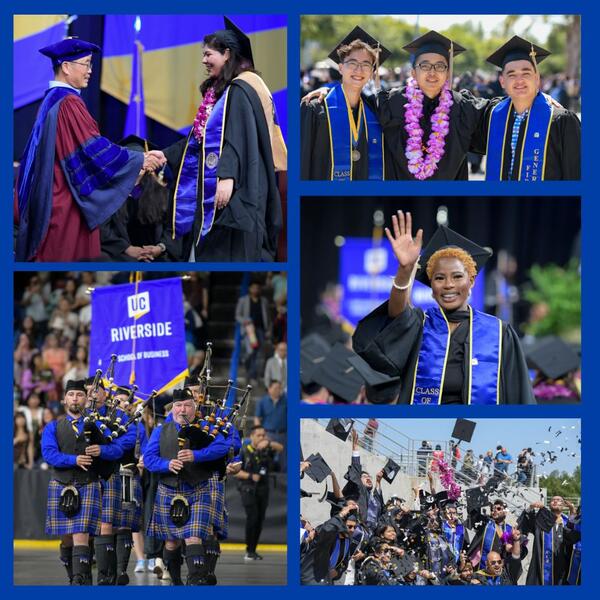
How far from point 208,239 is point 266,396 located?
4.02 m

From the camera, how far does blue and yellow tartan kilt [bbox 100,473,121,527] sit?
9.58 meters

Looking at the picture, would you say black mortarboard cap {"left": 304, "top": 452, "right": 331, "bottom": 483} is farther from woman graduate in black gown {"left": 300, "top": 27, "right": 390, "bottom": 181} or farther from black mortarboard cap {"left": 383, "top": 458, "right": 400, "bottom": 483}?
woman graduate in black gown {"left": 300, "top": 27, "right": 390, "bottom": 181}

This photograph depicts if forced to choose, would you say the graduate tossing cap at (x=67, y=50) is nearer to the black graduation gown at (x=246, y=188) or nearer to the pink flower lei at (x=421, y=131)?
the black graduation gown at (x=246, y=188)

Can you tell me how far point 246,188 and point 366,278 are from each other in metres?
12.4

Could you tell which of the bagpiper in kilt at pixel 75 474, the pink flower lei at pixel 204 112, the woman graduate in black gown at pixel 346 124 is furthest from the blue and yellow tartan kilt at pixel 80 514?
the woman graduate in black gown at pixel 346 124

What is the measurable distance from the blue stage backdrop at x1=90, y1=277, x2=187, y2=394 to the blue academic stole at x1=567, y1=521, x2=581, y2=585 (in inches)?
116

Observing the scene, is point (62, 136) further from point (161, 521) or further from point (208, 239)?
point (161, 521)

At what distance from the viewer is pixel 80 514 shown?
9.43 m

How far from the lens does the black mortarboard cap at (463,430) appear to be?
891 centimetres

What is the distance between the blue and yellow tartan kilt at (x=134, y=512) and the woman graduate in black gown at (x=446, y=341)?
2.13m

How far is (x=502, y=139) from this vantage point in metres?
9.28

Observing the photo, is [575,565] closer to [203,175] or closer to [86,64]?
[203,175]

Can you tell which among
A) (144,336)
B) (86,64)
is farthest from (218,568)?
(86,64)

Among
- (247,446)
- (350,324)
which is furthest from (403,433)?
(350,324)
